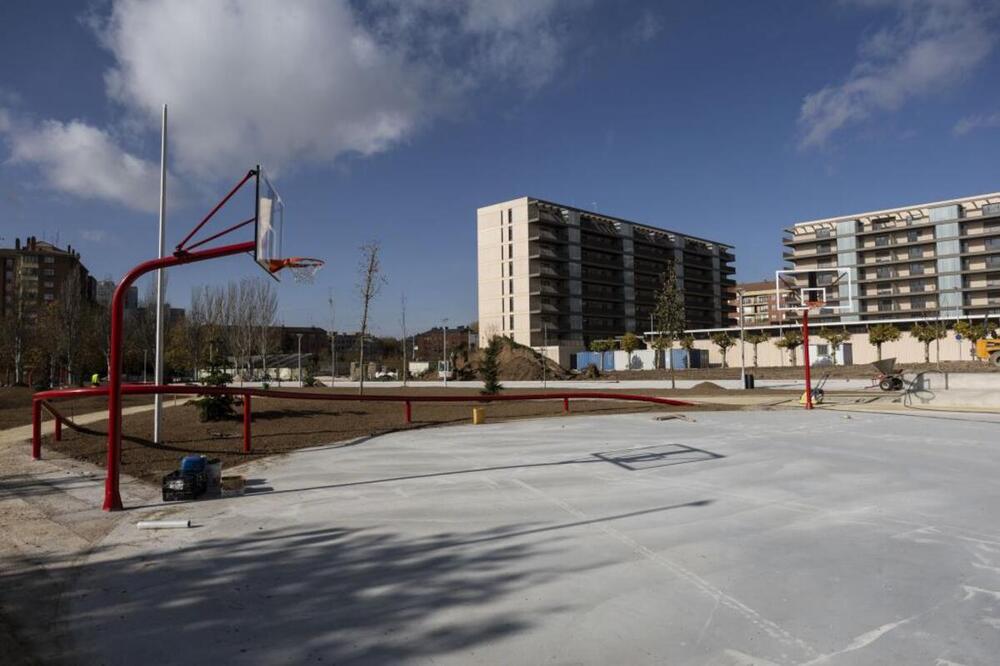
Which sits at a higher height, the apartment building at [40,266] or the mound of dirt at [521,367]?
the apartment building at [40,266]

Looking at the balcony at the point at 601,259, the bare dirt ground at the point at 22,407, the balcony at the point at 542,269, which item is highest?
the balcony at the point at 601,259

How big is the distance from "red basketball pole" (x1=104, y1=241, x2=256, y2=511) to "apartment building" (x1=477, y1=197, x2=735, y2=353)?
257 ft

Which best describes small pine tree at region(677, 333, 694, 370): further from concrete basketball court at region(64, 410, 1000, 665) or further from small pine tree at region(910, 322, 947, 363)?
concrete basketball court at region(64, 410, 1000, 665)

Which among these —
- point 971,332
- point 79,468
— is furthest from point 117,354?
point 971,332

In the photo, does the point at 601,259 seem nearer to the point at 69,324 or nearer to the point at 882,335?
the point at 882,335

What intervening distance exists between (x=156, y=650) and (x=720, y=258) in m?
129

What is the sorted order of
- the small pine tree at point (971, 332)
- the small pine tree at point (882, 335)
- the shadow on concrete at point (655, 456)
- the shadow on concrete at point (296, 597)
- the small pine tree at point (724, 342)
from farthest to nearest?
1. the small pine tree at point (724, 342)
2. the small pine tree at point (882, 335)
3. the small pine tree at point (971, 332)
4. the shadow on concrete at point (655, 456)
5. the shadow on concrete at point (296, 597)

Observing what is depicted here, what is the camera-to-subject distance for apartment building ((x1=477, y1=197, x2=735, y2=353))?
304 ft

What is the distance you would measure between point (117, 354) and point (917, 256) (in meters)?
113

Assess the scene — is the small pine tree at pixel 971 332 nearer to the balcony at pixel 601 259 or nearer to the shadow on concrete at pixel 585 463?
the balcony at pixel 601 259

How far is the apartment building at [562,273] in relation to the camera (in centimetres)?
9275

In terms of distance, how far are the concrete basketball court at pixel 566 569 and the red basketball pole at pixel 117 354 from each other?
53 centimetres

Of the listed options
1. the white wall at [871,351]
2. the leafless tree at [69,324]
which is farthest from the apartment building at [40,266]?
the white wall at [871,351]

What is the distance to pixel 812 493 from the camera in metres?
8.43
